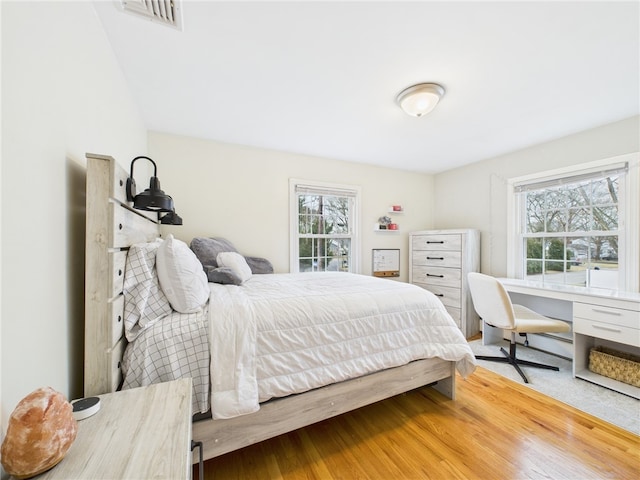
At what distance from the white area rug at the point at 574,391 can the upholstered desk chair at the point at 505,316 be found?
3.0 inches

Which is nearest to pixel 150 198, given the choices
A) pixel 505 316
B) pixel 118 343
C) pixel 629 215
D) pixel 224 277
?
pixel 118 343

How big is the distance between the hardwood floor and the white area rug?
4.7 inches

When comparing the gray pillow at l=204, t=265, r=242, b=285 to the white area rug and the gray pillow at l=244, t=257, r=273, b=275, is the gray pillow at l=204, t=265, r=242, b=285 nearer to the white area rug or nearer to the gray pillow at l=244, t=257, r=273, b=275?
the gray pillow at l=244, t=257, r=273, b=275

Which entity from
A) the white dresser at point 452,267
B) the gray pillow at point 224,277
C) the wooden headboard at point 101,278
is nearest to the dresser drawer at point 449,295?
the white dresser at point 452,267

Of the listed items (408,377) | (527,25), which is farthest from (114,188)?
(527,25)

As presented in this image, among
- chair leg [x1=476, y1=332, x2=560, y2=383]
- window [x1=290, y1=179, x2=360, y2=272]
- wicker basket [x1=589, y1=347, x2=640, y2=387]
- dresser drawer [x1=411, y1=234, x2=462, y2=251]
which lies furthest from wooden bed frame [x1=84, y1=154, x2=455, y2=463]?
dresser drawer [x1=411, y1=234, x2=462, y2=251]

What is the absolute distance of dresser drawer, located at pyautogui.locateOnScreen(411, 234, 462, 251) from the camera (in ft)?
10.9

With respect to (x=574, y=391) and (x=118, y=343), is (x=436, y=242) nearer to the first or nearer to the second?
(x=574, y=391)

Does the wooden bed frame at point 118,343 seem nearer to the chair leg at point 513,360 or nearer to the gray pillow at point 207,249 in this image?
the gray pillow at point 207,249

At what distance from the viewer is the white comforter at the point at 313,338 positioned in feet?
3.94

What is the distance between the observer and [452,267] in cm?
338

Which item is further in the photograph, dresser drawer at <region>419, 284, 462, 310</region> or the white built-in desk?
dresser drawer at <region>419, 284, 462, 310</region>

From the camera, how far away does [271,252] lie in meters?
3.13

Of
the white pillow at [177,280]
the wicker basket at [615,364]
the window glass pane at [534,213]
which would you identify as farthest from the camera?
the window glass pane at [534,213]
